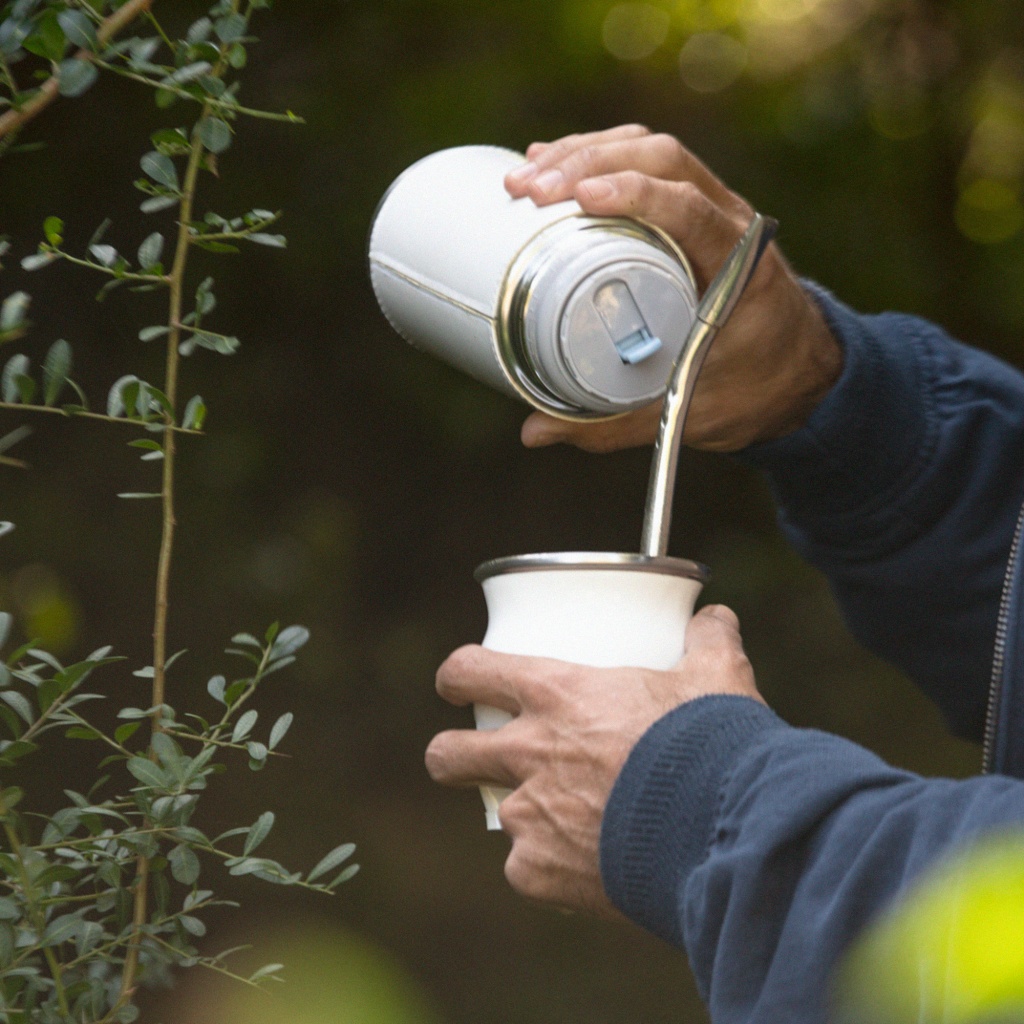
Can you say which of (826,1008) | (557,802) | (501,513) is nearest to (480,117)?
(501,513)

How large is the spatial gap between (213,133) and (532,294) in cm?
19

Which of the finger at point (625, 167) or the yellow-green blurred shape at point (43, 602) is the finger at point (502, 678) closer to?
the finger at point (625, 167)

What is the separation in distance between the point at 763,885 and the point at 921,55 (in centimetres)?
191

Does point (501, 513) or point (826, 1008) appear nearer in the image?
point (826, 1008)

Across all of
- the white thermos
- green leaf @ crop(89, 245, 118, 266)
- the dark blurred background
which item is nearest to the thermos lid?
the white thermos

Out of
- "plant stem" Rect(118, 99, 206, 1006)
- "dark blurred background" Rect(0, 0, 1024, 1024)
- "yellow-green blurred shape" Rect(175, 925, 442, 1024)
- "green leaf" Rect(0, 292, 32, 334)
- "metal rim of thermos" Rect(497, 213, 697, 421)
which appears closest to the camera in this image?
"yellow-green blurred shape" Rect(175, 925, 442, 1024)

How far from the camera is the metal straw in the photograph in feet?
2.40

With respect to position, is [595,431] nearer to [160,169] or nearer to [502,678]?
[502,678]

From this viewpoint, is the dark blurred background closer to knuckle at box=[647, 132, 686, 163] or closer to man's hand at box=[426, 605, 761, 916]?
knuckle at box=[647, 132, 686, 163]

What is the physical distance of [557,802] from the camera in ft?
2.33

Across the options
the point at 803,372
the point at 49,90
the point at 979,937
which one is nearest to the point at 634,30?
the point at 803,372

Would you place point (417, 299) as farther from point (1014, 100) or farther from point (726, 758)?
point (1014, 100)

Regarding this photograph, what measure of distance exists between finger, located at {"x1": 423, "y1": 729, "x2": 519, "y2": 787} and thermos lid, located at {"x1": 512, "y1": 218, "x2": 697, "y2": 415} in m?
0.21

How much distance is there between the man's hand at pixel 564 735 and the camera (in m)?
0.69
